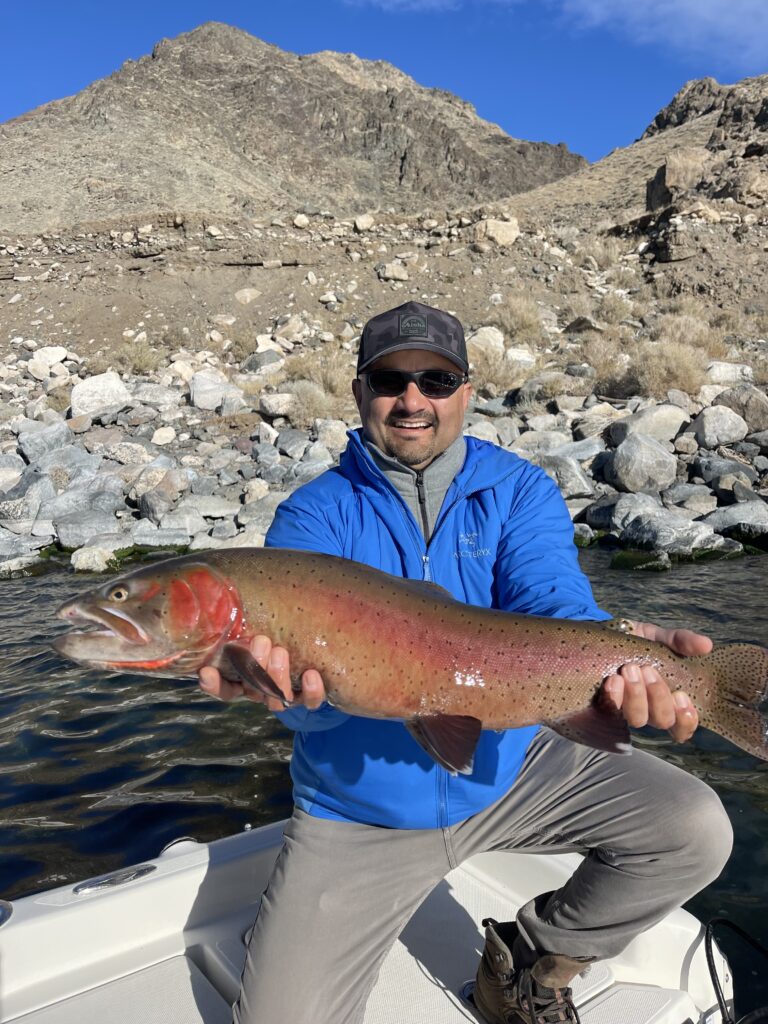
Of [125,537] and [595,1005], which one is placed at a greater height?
[125,537]

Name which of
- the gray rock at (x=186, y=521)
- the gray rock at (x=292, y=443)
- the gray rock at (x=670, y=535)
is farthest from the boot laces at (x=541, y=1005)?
the gray rock at (x=292, y=443)

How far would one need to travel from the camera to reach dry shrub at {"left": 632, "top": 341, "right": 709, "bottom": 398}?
15414mm

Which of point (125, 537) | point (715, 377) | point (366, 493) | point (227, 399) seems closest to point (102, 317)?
point (227, 399)

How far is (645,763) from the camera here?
2801 mm

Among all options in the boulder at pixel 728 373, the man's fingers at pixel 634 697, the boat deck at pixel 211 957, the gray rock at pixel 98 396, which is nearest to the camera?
the man's fingers at pixel 634 697

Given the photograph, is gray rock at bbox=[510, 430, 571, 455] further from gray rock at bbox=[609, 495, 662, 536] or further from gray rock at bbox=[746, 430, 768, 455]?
gray rock at bbox=[746, 430, 768, 455]

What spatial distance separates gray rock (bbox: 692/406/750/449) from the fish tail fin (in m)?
11.4

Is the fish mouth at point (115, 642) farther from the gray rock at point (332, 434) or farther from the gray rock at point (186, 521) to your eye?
the gray rock at point (332, 434)

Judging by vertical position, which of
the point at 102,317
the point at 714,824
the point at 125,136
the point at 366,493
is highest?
the point at 125,136

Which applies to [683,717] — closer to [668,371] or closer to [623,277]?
[668,371]

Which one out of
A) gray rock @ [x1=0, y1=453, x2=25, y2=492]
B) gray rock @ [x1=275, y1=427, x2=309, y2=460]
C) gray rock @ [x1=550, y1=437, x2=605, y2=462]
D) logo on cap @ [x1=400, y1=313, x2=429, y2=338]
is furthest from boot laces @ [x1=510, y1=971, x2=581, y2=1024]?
gray rock @ [x1=0, y1=453, x2=25, y2=492]

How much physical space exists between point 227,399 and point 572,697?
568 inches

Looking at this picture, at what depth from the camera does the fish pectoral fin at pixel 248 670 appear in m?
2.25

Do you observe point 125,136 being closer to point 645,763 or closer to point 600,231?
point 600,231
